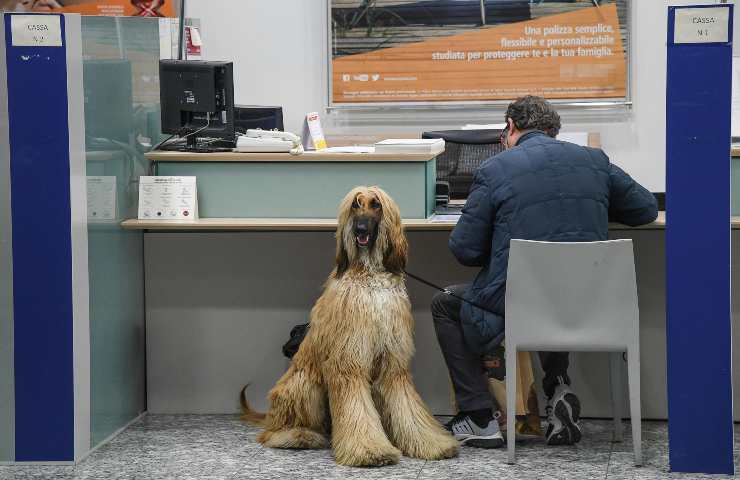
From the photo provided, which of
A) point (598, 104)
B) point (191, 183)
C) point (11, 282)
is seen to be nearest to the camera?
point (11, 282)

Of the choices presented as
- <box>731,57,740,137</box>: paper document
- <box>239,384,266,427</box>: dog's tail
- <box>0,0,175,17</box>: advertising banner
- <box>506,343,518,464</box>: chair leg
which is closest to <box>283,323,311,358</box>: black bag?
<box>239,384,266,427</box>: dog's tail

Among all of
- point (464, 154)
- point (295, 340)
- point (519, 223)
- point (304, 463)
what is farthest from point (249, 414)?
point (464, 154)

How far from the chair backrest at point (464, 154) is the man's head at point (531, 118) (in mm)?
1000

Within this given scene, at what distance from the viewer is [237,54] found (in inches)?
277

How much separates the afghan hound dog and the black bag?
1.14 ft

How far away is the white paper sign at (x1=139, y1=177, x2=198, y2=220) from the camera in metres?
4.44

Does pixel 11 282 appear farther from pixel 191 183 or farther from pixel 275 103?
pixel 275 103

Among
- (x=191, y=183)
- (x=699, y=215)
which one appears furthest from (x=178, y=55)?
(x=699, y=215)

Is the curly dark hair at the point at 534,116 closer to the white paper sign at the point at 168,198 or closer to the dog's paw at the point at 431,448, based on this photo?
the dog's paw at the point at 431,448

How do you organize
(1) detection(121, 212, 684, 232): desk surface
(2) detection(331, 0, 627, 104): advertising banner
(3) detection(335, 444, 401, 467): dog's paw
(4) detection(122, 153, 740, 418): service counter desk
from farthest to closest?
(2) detection(331, 0, 627, 104): advertising banner, (4) detection(122, 153, 740, 418): service counter desk, (1) detection(121, 212, 684, 232): desk surface, (3) detection(335, 444, 401, 467): dog's paw

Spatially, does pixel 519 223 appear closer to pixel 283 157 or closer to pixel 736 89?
pixel 283 157

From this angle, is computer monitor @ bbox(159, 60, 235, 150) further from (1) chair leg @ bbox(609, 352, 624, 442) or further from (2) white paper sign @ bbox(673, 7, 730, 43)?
(2) white paper sign @ bbox(673, 7, 730, 43)

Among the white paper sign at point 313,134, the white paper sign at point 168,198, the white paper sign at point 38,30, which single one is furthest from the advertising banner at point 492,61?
the white paper sign at point 38,30

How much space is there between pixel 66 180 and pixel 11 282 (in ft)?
1.33
